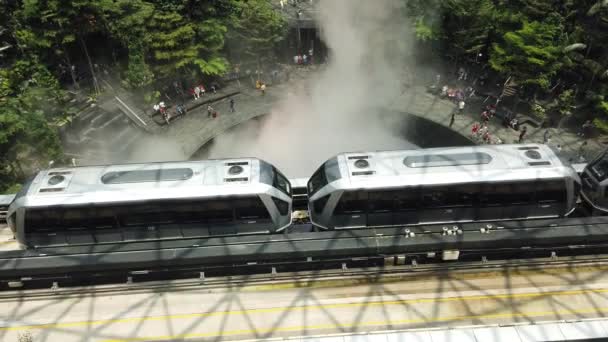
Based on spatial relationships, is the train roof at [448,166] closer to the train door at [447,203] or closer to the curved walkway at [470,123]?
the train door at [447,203]

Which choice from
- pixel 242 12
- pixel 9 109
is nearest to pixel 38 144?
pixel 9 109

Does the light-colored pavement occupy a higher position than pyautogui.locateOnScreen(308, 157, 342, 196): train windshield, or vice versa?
pyautogui.locateOnScreen(308, 157, 342, 196): train windshield

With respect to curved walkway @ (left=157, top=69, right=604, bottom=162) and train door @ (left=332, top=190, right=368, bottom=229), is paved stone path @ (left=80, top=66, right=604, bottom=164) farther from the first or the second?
train door @ (left=332, top=190, right=368, bottom=229)

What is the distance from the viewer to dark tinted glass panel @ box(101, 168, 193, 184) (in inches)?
688

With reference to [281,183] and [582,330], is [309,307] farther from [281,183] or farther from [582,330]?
[582,330]

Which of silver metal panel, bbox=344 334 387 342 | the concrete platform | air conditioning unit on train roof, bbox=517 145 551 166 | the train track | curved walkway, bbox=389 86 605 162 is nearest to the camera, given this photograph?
silver metal panel, bbox=344 334 387 342

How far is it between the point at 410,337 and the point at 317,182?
795 cm

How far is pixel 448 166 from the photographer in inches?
693

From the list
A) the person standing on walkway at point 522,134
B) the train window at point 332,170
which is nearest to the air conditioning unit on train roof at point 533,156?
the train window at point 332,170

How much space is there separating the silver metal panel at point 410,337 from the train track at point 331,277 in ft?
11.1

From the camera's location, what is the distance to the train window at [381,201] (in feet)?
57.0

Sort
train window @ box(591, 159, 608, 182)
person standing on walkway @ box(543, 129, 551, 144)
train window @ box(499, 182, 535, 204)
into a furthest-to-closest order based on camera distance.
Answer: person standing on walkway @ box(543, 129, 551, 144)
train window @ box(591, 159, 608, 182)
train window @ box(499, 182, 535, 204)

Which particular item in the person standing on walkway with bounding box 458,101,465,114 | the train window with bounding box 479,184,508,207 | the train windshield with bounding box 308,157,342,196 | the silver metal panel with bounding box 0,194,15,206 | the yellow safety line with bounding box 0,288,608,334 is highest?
the train windshield with bounding box 308,157,342,196

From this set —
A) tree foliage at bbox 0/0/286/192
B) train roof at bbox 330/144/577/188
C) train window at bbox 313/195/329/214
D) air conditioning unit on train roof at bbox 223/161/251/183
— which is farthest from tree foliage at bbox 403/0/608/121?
air conditioning unit on train roof at bbox 223/161/251/183
